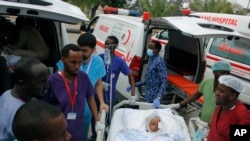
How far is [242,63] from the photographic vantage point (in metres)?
6.36

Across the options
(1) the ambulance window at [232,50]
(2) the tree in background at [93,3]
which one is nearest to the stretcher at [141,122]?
(1) the ambulance window at [232,50]

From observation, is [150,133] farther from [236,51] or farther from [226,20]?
[226,20]

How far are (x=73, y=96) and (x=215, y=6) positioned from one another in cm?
2042

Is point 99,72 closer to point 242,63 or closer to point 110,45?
point 110,45

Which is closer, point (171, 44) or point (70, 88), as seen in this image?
point (70, 88)

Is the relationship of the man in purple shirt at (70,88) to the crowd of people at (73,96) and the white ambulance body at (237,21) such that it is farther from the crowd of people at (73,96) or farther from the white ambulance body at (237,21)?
the white ambulance body at (237,21)

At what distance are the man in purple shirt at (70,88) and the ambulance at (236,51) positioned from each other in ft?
11.9

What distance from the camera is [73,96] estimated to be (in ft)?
Answer: 9.75

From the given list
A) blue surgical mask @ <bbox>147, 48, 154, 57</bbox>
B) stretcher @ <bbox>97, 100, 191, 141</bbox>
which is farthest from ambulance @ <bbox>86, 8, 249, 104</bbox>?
stretcher @ <bbox>97, 100, 191, 141</bbox>

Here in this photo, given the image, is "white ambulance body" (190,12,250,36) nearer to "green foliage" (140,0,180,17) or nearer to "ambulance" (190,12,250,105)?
"ambulance" (190,12,250,105)

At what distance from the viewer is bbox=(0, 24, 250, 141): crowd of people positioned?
1572 millimetres

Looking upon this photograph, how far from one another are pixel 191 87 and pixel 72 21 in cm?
323

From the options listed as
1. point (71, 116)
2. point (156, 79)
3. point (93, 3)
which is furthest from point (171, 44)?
point (93, 3)

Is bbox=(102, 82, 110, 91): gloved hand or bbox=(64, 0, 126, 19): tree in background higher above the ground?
bbox=(102, 82, 110, 91): gloved hand
